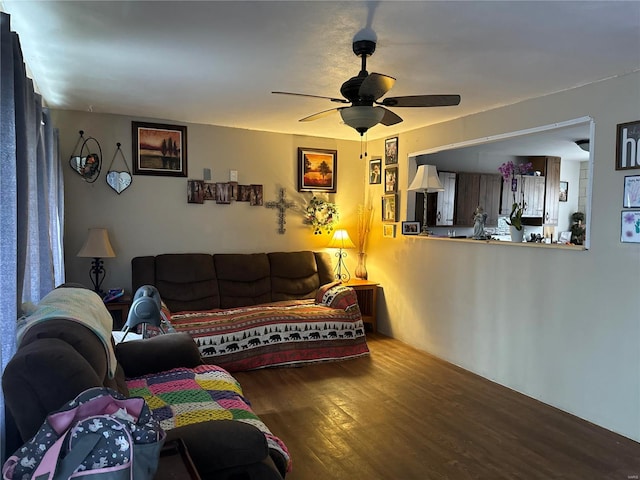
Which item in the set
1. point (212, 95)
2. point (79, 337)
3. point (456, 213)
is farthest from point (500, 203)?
point (79, 337)

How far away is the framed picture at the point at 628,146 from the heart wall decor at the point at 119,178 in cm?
430

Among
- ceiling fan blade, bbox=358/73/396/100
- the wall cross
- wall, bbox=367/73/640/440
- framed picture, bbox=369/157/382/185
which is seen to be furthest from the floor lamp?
ceiling fan blade, bbox=358/73/396/100

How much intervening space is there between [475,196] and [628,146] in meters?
3.14

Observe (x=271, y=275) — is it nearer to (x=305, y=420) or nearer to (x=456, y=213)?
(x=305, y=420)

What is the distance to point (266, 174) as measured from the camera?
532 cm

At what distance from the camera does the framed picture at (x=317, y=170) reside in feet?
18.1

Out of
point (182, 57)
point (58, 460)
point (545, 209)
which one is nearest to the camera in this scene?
point (58, 460)

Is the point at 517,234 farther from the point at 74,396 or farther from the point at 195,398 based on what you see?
the point at 74,396

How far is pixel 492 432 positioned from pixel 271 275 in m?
2.82

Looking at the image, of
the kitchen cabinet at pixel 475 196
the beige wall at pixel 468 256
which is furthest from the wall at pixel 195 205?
the kitchen cabinet at pixel 475 196

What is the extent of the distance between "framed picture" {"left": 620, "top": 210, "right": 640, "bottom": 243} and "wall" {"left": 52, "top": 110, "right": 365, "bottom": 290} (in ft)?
10.7

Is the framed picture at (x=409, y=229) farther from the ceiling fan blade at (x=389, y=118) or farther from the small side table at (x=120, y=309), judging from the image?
the small side table at (x=120, y=309)

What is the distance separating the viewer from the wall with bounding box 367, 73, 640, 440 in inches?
120

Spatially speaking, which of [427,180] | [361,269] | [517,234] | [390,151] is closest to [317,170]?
[390,151]
